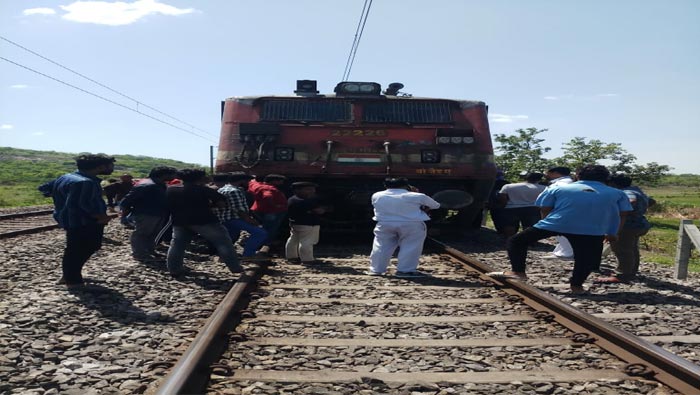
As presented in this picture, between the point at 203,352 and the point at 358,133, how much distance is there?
739 cm

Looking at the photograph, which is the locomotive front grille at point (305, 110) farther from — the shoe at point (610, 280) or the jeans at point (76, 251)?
the shoe at point (610, 280)

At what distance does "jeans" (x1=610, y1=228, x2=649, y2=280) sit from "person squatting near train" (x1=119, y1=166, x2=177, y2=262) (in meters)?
6.32

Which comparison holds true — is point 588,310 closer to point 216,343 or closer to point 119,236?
point 216,343

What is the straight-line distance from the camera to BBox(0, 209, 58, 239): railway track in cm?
1275

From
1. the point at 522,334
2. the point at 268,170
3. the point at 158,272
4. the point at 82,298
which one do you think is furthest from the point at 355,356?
the point at 268,170

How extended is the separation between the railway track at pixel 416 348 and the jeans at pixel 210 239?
113 cm

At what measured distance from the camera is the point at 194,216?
7.39m

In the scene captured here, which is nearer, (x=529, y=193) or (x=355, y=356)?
(x=355, y=356)

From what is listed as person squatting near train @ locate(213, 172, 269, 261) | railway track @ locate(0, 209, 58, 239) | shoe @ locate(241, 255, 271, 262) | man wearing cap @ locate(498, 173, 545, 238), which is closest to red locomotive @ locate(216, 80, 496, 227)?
man wearing cap @ locate(498, 173, 545, 238)

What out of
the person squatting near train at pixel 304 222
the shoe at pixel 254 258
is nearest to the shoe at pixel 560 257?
the person squatting near train at pixel 304 222

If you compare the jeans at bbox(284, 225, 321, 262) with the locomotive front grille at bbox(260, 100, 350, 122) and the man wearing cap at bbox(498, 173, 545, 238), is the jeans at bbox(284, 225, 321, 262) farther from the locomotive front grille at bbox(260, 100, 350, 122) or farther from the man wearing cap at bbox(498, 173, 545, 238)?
the man wearing cap at bbox(498, 173, 545, 238)

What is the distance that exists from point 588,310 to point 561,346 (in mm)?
1546

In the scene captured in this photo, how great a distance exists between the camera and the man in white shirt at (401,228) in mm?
7598

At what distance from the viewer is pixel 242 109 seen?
10938 mm
